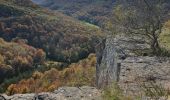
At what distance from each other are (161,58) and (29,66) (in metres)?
147

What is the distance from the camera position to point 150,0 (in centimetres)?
2514

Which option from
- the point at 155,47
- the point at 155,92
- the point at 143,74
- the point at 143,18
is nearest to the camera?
the point at 155,92

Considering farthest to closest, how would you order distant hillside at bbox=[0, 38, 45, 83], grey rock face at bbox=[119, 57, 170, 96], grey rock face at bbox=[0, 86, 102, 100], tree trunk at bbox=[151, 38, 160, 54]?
distant hillside at bbox=[0, 38, 45, 83] → tree trunk at bbox=[151, 38, 160, 54] → grey rock face at bbox=[119, 57, 170, 96] → grey rock face at bbox=[0, 86, 102, 100]

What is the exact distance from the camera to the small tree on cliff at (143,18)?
24281 mm

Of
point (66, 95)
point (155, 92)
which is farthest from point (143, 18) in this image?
point (155, 92)

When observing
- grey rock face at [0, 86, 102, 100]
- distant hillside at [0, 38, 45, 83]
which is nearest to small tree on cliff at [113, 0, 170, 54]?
grey rock face at [0, 86, 102, 100]

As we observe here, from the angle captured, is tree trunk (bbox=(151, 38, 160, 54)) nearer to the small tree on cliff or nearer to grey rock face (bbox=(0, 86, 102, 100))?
the small tree on cliff

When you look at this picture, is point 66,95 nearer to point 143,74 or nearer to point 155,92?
point 155,92

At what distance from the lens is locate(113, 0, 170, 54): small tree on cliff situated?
24281 mm

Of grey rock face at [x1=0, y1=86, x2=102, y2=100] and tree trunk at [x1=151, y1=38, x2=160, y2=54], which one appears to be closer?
grey rock face at [x1=0, y1=86, x2=102, y2=100]

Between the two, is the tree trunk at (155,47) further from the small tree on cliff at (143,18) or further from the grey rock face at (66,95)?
the grey rock face at (66,95)

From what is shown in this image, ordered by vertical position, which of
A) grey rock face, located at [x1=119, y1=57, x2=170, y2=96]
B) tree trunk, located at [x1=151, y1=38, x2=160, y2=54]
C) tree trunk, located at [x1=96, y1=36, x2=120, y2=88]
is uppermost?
tree trunk, located at [x1=151, y1=38, x2=160, y2=54]

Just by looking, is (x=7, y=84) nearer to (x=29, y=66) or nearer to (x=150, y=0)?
(x=29, y=66)

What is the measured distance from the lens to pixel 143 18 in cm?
2459
